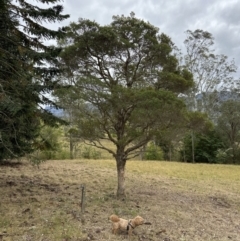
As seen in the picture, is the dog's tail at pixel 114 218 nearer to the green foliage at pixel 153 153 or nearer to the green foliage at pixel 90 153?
the green foliage at pixel 90 153

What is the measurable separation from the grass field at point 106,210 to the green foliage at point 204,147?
37.6ft

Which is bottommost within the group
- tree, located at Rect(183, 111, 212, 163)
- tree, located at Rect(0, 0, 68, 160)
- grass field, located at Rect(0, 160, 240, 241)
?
grass field, located at Rect(0, 160, 240, 241)

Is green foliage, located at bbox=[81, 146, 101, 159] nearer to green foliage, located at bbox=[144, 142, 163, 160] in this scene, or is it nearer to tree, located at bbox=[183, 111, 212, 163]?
green foliage, located at bbox=[144, 142, 163, 160]

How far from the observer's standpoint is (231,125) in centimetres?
1966

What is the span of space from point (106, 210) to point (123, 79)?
9.52 feet

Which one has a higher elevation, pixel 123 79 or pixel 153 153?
pixel 123 79

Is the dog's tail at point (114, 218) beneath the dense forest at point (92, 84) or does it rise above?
beneath

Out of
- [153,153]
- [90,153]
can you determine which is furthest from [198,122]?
[153,153]

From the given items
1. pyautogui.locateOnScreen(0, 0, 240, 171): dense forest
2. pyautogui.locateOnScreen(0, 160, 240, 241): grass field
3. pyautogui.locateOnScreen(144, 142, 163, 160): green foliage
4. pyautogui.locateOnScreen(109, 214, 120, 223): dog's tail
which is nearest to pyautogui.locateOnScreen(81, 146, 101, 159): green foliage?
pyautogui.locateOnScreen(144, 142, 163, 160): green foliage

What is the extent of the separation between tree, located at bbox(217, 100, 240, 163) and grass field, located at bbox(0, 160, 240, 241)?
11095mm

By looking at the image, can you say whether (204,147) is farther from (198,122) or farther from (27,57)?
(27,57)

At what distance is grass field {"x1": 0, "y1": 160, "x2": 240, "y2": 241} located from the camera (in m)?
4.09

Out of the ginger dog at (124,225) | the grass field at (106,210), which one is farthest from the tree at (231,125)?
the ginger dog at (124,225)

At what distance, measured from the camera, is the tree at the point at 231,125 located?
19125 mm
